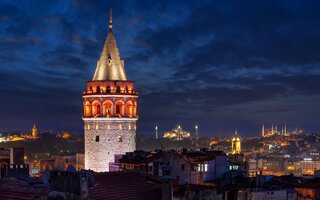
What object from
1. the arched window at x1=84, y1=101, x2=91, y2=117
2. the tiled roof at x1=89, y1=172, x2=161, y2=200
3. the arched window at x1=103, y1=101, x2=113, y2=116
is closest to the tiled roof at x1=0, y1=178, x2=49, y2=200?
the tiled roof at x1=89, y1=172, x2=161, y2=200

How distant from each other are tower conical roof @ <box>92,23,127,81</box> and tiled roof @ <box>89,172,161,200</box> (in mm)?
18389

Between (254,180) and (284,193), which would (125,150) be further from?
(284,193)

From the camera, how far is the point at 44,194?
52.7 ft

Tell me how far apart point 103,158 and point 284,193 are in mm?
13115

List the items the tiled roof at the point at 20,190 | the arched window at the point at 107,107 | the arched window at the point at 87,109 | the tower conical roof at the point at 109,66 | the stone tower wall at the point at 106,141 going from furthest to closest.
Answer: the arched window at the point at 87,109 < the tower conical roof at the point at 109,66 < the arched window at the point at 107,107 < the stone tower wall at the point at 106,141 < the tiled roof at the point at 20,190

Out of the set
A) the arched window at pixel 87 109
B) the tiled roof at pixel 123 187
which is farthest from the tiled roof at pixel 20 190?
the arched window at pixel 87 109

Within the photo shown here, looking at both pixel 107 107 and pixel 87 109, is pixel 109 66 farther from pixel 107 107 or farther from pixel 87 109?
pixel 87 109

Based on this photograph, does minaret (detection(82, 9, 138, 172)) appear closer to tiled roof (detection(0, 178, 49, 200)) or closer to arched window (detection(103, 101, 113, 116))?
arched window (detection(103, 101, 113, 116))

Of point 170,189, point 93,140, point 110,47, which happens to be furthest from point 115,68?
point 170,189

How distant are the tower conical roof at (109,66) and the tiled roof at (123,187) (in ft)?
60.3

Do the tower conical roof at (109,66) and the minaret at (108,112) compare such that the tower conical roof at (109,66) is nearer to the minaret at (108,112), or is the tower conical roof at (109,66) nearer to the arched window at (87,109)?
the minaret at (108,112)

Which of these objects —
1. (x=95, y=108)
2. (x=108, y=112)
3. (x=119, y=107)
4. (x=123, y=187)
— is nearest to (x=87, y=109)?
(x=95, y=108)

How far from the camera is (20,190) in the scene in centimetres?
1670

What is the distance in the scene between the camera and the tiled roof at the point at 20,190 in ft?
52.9
